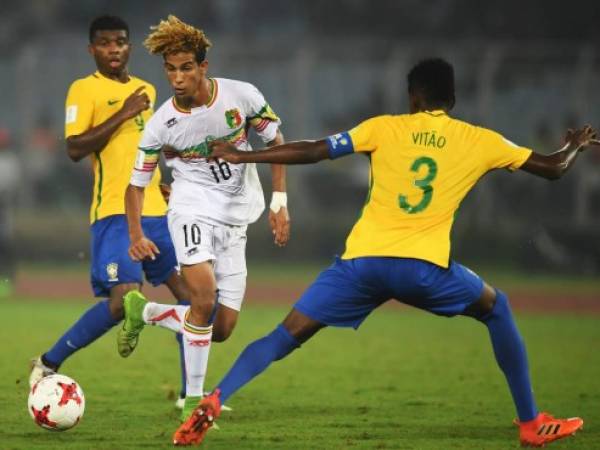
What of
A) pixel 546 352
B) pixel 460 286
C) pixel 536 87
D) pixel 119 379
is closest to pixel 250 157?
pixel 460 286

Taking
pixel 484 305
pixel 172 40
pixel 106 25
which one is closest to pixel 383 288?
pixel 484 305

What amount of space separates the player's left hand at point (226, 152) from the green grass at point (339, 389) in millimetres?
1563

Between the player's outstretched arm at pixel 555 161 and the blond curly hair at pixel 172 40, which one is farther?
the blond curly hair at pixel 172 40

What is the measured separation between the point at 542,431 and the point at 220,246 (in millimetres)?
2288

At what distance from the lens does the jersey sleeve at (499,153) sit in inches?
277

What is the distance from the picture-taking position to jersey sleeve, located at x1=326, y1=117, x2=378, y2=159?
6.98 m

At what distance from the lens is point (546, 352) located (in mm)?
12805

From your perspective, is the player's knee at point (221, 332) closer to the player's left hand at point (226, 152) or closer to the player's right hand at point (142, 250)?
the player's right hand at point (142, 250)

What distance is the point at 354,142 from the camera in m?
6.98

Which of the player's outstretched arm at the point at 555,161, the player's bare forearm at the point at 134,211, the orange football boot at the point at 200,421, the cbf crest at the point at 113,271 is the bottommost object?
the orange football boot at the point at 200,421

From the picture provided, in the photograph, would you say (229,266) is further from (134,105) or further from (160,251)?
(134,105)

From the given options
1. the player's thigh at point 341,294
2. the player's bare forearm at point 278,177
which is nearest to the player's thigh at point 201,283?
the player's thigh at point 341,294

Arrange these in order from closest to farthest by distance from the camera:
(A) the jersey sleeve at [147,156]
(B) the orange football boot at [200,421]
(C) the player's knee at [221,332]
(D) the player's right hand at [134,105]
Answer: (B) the orange football boot at [200,421] < (A) the jersey sleeve at [147,156] < (C) the player's knee at [221,332] < (D) the player's right hand at [134,105]

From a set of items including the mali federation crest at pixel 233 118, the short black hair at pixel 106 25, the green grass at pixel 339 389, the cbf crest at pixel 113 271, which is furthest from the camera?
the short black hair at pixel 106 25
